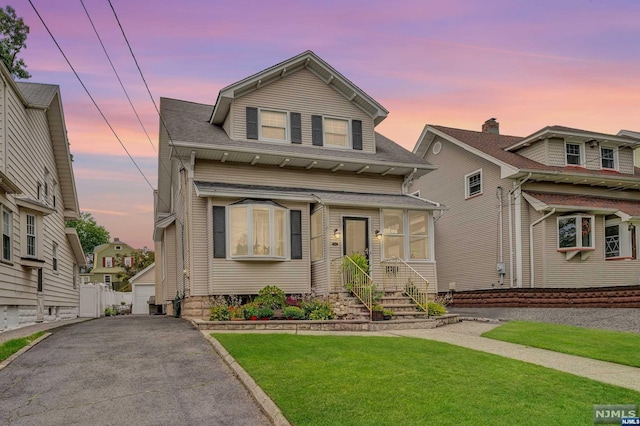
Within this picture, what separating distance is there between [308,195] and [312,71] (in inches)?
187

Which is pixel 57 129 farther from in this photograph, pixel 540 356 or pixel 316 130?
pixel 540 356

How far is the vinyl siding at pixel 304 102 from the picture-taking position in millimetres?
16891

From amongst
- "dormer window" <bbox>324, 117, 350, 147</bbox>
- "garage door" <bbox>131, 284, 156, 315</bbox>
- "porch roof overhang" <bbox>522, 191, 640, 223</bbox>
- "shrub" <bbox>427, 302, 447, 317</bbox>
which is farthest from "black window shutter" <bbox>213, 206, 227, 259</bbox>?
"garage door" <bbox>131, 284, 156, 315</bbox>

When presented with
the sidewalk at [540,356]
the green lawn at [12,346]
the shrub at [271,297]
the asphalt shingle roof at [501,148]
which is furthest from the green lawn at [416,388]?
the asphalt shingle roof at [501,148]

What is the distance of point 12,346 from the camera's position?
9.56 m

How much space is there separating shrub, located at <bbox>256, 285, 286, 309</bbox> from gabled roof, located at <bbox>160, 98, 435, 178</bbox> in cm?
425

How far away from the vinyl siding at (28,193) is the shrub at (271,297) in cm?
667

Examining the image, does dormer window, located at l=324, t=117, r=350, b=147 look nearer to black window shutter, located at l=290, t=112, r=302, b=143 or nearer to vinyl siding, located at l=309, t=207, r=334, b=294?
black window shutter, located at l=290, t=112, r=302, b=143

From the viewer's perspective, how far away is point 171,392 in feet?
21.5

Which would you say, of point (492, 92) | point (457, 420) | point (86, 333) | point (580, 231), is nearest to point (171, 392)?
point (457, 420)

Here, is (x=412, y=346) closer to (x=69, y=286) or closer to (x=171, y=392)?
(x=171, y=392)

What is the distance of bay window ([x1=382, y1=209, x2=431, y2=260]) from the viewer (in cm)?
1684

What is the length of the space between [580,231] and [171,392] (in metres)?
17.7

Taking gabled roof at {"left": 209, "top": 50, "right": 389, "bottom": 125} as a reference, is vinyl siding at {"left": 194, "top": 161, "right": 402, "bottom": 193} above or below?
below
